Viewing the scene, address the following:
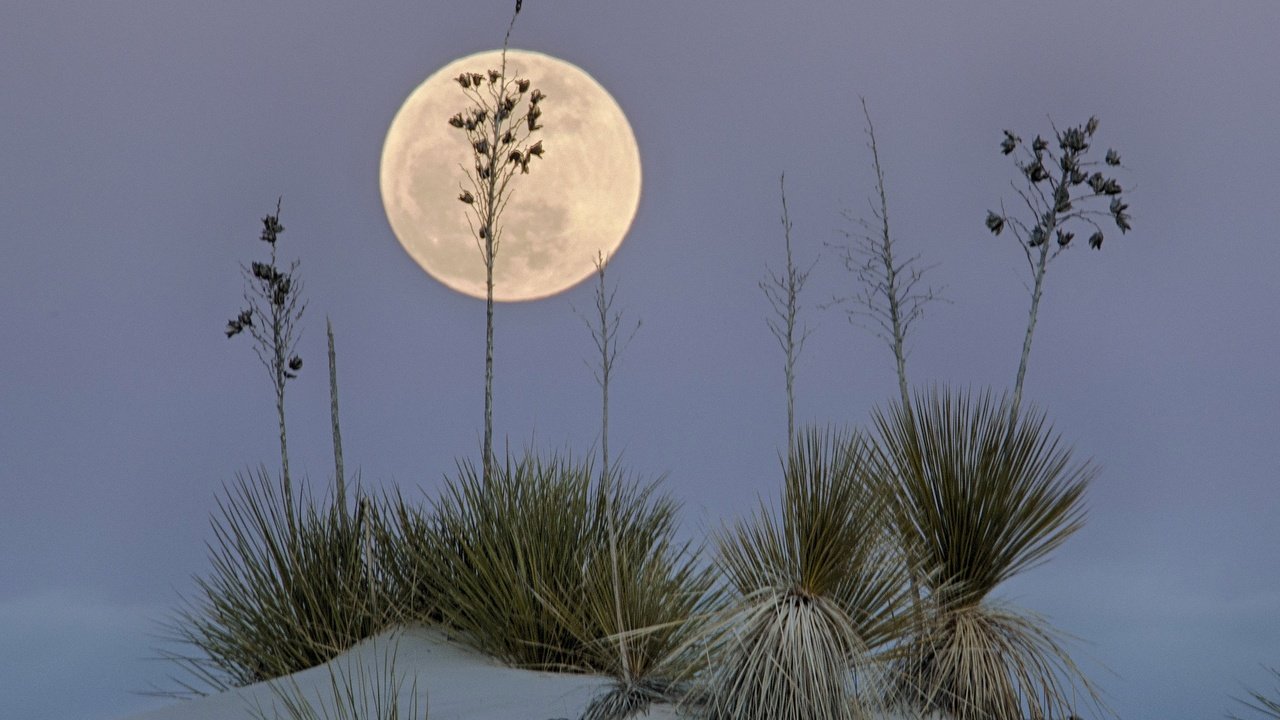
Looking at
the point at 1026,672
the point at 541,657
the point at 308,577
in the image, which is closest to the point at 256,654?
the point at 308,577

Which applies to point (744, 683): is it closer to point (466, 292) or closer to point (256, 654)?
point (256, 654)

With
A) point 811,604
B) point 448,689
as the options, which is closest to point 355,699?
point 448,689

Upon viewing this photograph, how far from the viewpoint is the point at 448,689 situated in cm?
655

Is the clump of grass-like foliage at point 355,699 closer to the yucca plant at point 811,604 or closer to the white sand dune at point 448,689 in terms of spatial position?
the white sand dune at point 448,689

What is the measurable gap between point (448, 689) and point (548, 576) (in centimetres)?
90

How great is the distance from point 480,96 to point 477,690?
17.1 feet

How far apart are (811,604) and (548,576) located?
1.97m

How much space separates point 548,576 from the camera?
713 centimetres

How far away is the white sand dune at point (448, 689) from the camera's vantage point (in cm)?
600

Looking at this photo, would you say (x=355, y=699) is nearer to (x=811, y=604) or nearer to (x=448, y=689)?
(x=448, y=689)

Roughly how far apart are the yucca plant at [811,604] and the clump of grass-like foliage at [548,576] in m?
0.55

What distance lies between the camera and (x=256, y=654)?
797 centimetres

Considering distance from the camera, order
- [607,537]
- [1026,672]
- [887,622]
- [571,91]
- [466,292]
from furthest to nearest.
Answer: [571,91], [466,292], [607,537], [1026,672], [887,622]

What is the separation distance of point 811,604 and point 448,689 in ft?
6.83
